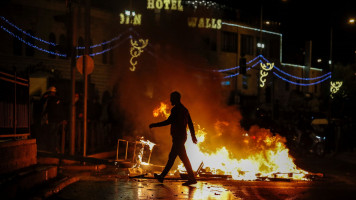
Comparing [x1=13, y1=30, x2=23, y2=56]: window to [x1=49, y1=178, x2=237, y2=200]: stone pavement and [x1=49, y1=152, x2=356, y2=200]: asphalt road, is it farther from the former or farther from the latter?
[x1=49, y1=178, x2=237, y2=200]: stone pavement

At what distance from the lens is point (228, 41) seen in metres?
35.2

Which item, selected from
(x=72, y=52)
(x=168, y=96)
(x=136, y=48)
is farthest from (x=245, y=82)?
(x=72, y=52)

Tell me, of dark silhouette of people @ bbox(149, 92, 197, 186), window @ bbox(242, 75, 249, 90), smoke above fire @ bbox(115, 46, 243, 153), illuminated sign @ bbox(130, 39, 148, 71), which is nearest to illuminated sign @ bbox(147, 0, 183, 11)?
illuminated sign @ bbox(130, 39, 148, 71)

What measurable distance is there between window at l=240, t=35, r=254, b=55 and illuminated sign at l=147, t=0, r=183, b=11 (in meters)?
12.0

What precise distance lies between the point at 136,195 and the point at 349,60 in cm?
4389

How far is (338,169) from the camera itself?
1274cm

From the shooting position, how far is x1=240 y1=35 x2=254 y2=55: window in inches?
1437

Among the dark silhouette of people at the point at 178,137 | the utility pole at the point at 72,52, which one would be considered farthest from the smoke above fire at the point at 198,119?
the utility pole at the point at 72,52

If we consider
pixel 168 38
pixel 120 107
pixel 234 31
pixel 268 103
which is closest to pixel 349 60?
Answer: pixel 268 103

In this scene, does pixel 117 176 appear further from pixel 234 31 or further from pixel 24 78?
pixel 234 31

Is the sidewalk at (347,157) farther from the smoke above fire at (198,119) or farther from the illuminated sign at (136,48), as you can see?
the illuminated sign at (136,48)

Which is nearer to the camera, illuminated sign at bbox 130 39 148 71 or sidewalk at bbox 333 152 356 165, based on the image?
sidewalk at bbox 333 152 356 165

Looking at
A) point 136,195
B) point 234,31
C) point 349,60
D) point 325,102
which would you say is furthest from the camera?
point 349,60

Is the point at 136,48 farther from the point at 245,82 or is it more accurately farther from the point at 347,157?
the point at 245,82
